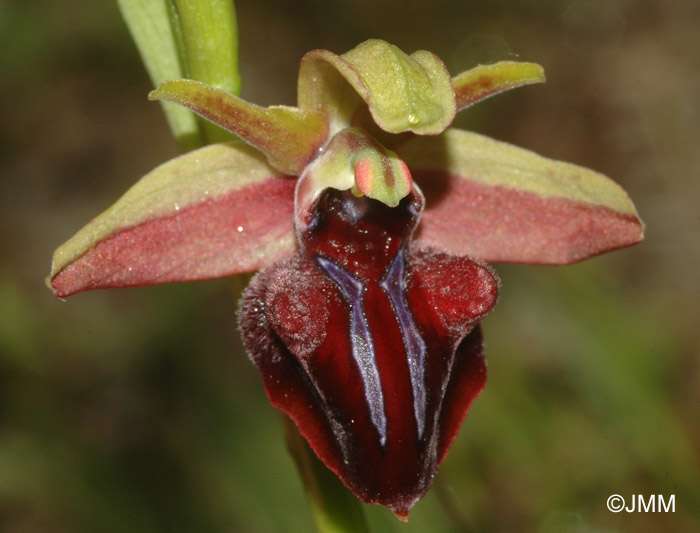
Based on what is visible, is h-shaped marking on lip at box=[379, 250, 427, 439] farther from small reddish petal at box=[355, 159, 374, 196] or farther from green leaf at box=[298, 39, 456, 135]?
green leaf at box=[298, 39, 456, 135]

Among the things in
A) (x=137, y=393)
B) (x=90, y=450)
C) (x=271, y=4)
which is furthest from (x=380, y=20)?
(x=90, y=450)

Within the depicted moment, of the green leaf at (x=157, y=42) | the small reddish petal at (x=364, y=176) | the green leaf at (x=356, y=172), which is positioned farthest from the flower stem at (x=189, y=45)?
the small reddish petal at (x=364, y=176)

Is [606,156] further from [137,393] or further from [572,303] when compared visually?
[137,393]

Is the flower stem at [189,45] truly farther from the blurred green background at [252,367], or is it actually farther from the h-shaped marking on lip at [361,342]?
the blurred green background at [252,367]
